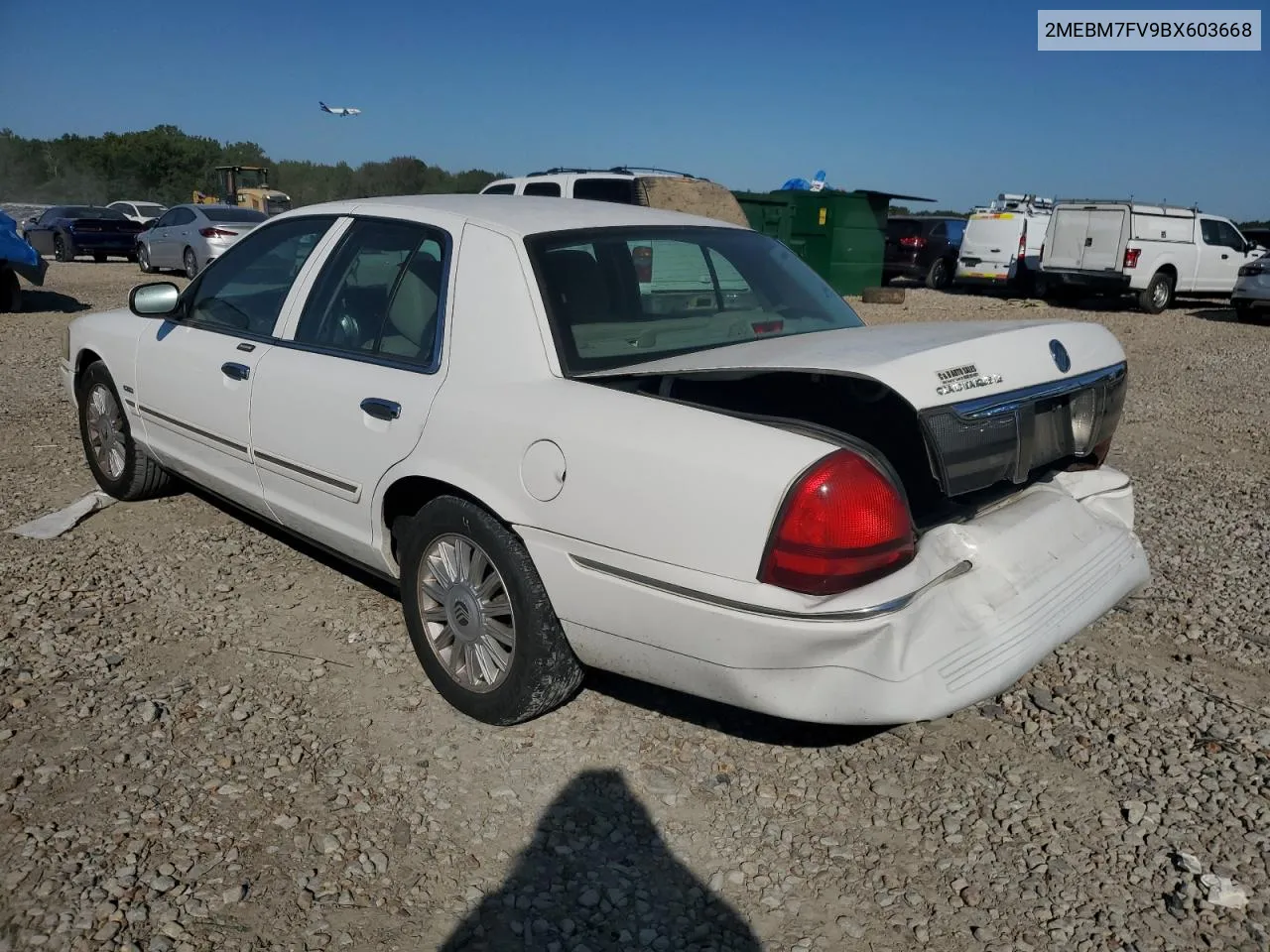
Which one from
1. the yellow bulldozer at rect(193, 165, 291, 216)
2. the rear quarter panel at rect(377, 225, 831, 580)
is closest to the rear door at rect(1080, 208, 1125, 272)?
the rear quarter panel at rect(377, 225, 831, 580)

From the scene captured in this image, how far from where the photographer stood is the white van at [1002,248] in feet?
66.3

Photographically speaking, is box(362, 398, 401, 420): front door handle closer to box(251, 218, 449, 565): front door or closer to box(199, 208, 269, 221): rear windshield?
box(251, 218, 449, 565): front door

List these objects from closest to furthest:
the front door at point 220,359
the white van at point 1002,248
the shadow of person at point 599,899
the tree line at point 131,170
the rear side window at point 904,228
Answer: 1. the shadow of person at point 599,899
2. the front door at point 220,359
3. the white van at point 1002,248
4. the rear side window at point 904,228
5. the tree line at point 131,170

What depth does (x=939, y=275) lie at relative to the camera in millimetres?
22875

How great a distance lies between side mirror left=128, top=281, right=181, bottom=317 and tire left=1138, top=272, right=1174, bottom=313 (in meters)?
17.6

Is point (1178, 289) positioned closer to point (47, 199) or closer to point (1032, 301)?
point (1032, 301)

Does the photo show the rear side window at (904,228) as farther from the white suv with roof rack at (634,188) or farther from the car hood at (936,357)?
the car hood at (936,357)

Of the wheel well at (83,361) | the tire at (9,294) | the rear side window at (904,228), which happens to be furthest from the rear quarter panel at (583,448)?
the rear side window at (904,228)

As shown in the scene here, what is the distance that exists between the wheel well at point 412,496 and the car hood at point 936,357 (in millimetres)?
565

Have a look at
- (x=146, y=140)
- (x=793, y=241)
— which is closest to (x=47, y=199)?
(x=146, y=140)

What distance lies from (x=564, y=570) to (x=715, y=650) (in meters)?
0.50

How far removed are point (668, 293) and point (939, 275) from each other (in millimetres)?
20669

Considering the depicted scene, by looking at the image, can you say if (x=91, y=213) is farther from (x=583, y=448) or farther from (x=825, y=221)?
(x=583, y=448)

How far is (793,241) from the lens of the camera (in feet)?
61.4
